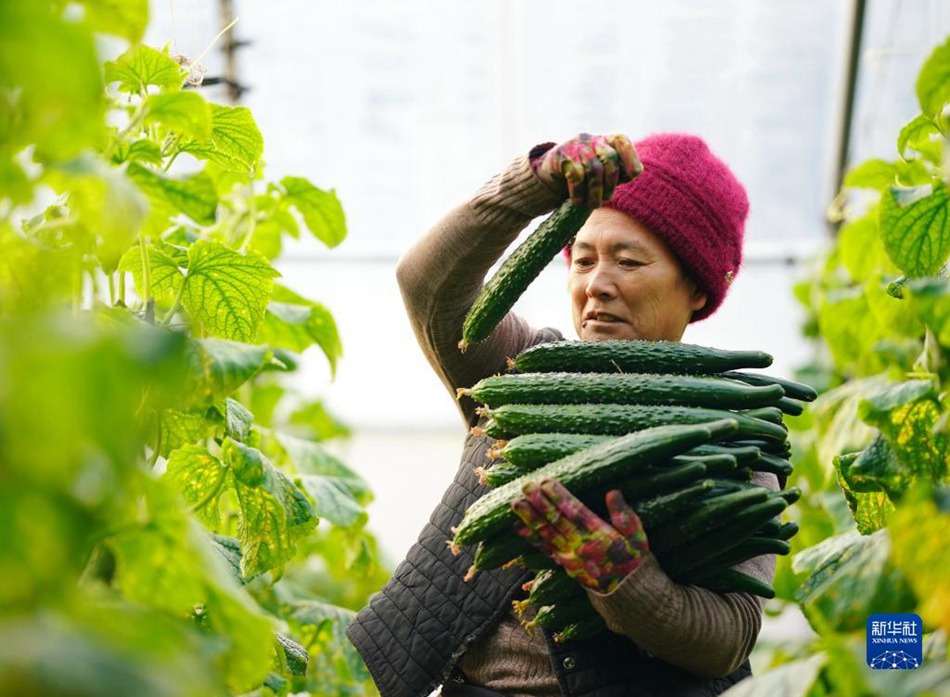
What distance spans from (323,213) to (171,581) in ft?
4.89

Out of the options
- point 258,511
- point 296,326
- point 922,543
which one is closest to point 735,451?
point 922,543

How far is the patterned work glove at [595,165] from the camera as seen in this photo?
1904mm

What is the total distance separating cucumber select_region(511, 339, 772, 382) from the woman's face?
211 mm

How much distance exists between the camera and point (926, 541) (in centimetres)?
129

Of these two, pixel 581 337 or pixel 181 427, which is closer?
pixel 181 427

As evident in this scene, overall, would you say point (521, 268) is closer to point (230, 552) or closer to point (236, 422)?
point (236, 422)

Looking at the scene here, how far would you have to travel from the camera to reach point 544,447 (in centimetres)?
192

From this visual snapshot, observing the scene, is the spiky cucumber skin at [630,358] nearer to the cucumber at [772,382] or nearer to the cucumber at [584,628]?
the cucumber at [772,382]

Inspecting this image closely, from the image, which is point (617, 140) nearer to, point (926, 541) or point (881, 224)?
point (881, 224)

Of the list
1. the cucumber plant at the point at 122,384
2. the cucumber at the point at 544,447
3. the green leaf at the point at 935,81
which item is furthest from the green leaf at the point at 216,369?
the green leaf at the point at 935,81

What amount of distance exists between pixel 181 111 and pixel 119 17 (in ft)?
1.29

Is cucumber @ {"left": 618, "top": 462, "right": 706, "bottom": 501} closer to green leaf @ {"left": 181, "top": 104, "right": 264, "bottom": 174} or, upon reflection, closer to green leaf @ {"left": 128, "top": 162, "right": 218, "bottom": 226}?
green leaf @ {"left": 128, "top": 162, "right": 218, "bottom": 226}

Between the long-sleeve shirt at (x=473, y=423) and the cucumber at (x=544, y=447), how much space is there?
0.67 feet

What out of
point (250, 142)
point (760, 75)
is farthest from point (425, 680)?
point (760, 75)
